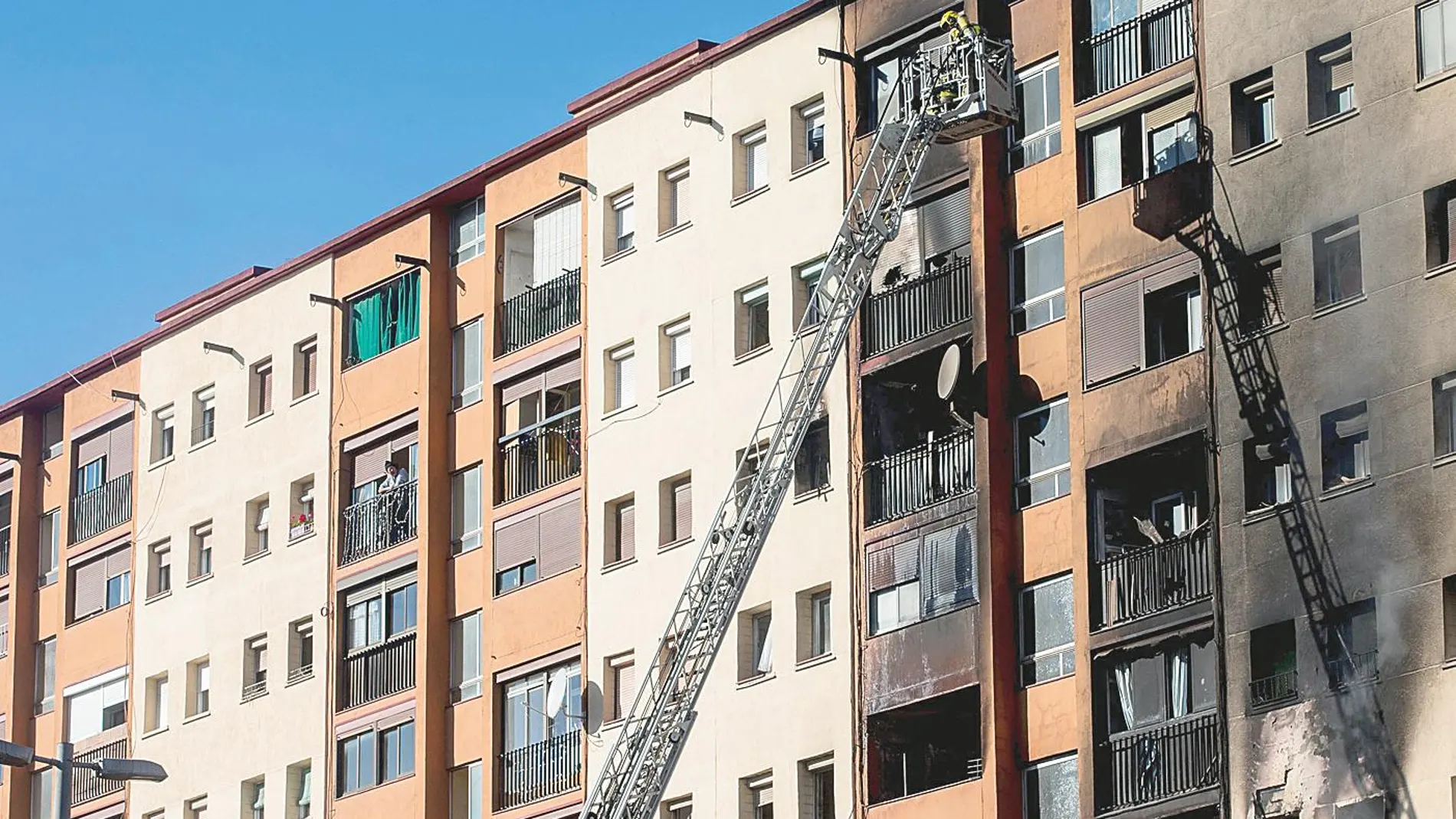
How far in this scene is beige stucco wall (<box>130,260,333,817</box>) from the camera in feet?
224

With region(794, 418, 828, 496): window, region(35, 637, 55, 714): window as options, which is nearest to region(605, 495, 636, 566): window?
region(794, 418, 828, 496): window

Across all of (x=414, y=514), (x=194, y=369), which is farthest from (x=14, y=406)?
(x=414, y=514)

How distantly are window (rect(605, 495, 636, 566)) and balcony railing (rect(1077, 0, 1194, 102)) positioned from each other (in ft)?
41.2

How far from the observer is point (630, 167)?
206 feet

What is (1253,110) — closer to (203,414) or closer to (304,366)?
(304,366)

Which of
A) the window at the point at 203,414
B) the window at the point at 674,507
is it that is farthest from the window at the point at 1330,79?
the window at the point at 203,414

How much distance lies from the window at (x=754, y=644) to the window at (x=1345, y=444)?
12091mm

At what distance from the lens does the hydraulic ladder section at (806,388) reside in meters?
53.9

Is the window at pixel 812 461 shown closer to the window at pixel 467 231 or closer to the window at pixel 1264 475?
the window at pixel 1264 475

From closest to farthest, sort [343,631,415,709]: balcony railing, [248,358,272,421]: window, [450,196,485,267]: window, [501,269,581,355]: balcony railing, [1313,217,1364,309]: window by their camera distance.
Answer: [1313,217,1364,309]: window, [501,269,581,355]: balcony railing, [343,631,415,709]: balcony railing, [450,196,485,267]: window, [248,358,272,421]: window

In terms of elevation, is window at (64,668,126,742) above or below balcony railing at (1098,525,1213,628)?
above

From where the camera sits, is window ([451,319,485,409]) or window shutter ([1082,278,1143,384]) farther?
window ([451,319,485,409])

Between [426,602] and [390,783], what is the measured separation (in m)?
3.60

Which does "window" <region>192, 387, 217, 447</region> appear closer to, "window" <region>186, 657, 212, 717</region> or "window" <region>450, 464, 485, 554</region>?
"window" <region>186, 657, 212, 717</region>
